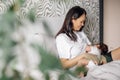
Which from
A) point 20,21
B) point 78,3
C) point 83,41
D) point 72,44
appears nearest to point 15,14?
point 20,21

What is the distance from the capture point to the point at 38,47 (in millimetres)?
381

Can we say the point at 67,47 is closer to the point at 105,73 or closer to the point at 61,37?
the point at 61,37

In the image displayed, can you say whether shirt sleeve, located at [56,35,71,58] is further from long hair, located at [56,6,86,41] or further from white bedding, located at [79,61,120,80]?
white bedding, located at [79,61,120,80]

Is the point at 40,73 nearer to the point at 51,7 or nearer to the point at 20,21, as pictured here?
the point at 20,21

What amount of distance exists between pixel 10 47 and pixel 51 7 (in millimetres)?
2207

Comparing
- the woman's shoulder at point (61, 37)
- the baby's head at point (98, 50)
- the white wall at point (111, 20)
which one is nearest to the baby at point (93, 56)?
the baby's head at point (98, 50)

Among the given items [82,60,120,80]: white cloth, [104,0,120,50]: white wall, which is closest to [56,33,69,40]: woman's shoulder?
[82,60,120,80]: white cloth

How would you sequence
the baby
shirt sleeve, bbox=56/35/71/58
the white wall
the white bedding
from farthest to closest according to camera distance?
the white wall < shirt sleeve, bbox=56/35/71/58 < the baby < the white bedding

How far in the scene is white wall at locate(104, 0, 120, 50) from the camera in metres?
3.11

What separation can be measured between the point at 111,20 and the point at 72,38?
964mm

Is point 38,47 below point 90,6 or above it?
above

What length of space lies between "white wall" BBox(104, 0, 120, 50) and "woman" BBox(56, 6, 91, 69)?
2.38 feet

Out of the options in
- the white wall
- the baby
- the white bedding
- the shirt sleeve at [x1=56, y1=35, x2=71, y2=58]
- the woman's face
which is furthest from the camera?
the white wall

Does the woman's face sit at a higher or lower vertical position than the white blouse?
higher
